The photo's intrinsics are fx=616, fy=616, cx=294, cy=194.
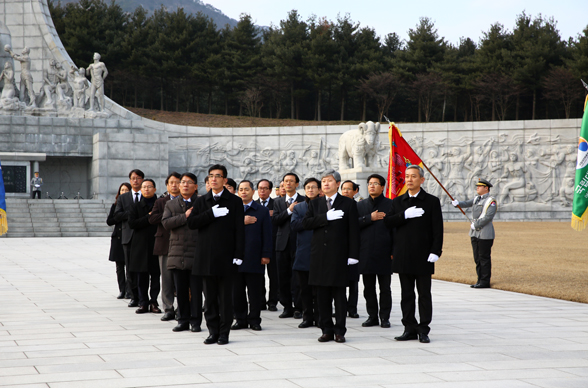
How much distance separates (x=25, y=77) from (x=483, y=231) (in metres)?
22.5

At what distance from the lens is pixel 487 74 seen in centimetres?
3516

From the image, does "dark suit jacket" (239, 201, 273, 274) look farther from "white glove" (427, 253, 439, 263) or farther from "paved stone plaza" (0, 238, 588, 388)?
"white glove" (427, 253, 439, 263)

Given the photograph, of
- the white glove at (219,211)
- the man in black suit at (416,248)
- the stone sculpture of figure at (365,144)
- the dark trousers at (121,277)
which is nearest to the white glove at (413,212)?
the man in black suit at (416,248)

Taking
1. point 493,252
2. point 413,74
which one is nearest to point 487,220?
point 493,252

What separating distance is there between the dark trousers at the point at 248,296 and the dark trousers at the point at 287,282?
0.63m

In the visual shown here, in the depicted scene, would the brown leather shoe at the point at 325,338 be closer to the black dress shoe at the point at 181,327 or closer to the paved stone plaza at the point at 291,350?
the paved stone plaza at the point at 291,350

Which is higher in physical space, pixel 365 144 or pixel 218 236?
pixel 365 144

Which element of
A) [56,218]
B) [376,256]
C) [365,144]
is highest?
[365,144]

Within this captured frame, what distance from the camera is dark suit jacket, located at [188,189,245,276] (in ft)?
16.8

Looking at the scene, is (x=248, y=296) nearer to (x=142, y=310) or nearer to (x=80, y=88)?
(x=142, y=310)

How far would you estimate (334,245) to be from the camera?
522cm

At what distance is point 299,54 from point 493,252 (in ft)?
90.3

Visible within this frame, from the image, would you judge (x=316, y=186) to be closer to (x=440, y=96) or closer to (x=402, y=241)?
(x=402, y=241)

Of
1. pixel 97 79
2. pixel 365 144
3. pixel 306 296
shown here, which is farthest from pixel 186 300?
pixel 97 79
